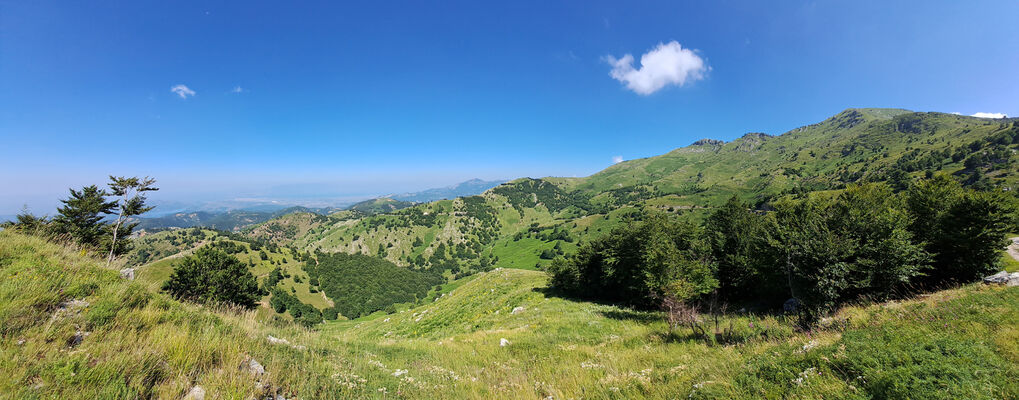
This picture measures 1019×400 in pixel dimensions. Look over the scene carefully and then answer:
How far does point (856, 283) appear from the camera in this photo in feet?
64.0

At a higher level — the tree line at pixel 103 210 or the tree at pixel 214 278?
the tree line at pixel 103 210

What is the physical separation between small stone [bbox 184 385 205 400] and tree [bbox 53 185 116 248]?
52720 millimetres

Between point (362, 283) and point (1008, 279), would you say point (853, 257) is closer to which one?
point (1008, 279)

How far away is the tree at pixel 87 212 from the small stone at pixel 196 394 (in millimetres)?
52720

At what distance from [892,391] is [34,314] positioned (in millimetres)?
17552

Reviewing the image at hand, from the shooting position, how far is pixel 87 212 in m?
38.2

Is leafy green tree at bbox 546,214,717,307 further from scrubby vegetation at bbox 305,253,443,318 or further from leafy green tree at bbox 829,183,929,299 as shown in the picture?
scrubby vegetation at bbox 305,253,443,318

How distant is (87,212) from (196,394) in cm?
5750

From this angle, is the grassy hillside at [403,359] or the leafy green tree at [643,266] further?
the leafy green tree at [643,266]

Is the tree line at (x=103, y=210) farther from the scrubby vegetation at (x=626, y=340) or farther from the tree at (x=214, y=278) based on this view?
the scrubby vegetation at (x=626, y=340)

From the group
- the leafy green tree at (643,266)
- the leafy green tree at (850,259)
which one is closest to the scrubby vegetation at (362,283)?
the leafy green tree at (643,266)

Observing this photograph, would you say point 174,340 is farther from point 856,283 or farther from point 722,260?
point 722,260

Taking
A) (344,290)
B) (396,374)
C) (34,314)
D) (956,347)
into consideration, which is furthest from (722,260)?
(344,290)

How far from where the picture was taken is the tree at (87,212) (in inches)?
1469
